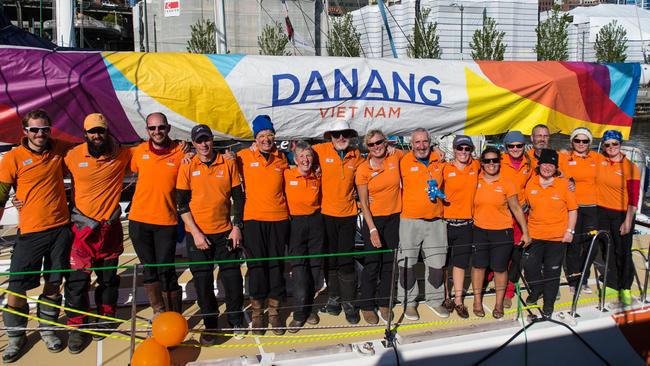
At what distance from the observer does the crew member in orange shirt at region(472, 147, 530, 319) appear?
4.26 metres

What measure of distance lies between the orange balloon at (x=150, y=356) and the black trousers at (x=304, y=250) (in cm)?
122

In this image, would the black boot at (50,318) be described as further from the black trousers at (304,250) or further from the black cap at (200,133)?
the black trousers at (304,250)

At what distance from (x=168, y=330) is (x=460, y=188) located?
2.53 m

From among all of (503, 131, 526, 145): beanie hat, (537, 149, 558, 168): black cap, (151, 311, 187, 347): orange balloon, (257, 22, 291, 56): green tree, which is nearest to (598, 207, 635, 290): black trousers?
(537, 149, 558, 168): black cap

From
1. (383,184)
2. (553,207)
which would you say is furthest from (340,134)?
(553,207)

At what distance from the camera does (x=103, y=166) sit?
12.9ft

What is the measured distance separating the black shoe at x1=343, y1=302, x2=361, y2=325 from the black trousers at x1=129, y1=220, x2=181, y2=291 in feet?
4.89

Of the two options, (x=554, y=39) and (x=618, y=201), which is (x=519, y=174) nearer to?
(x=618, y=201)

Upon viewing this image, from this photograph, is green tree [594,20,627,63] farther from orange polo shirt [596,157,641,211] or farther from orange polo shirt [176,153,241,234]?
orange polo shirt [176,153,241,234]

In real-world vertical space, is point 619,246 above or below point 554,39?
below

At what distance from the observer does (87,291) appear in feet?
13.1

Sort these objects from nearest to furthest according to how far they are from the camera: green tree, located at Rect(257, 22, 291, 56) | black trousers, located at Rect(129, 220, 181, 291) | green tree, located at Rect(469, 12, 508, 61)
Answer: black trousers, located at Rect(129, 220, 181, 291)
green tree, located at Rect(257, 22, 291, 56)
green tree, located at Rect(469, 12, 508, 61)

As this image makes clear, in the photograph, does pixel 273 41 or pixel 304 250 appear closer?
pixel 304 250

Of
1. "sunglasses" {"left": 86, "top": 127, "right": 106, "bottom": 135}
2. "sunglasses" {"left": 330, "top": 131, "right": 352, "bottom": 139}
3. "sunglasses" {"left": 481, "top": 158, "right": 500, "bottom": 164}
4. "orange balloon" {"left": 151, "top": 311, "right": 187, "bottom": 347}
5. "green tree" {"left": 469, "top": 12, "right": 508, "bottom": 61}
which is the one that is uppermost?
"green tree" {"left": 469, "top": 12, "right": 508, "bottom": 61}
